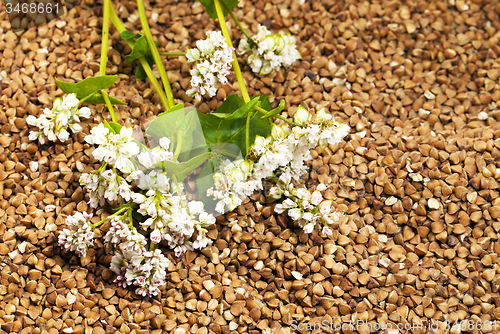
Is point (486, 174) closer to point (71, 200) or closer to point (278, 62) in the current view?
point (278, 62)

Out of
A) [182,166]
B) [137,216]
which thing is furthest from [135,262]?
[182,166]

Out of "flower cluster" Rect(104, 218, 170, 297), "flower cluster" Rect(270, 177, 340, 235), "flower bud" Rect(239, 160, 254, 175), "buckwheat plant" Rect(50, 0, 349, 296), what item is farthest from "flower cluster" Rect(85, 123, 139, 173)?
"flower cluster" Rect(270, 177, 340, 235)

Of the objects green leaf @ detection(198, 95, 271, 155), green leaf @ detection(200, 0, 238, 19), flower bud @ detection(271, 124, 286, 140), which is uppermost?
green leaf @ detection(200, 0, 238, 19)

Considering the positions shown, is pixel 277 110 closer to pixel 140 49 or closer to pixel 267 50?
pixel 267 50

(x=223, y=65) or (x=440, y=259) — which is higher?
(x=223, y=65)

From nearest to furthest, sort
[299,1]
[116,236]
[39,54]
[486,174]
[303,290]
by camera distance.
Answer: [116,236] < [303,290] < [486,174] < [39,54] < [299,1]

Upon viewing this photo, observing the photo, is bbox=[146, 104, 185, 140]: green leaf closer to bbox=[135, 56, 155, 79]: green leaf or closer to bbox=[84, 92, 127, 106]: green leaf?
bbox=[84, 92, 127, 106]: green leaf

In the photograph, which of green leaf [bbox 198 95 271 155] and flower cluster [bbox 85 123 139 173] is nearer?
flower cluster [bbox 85 123 139 173]

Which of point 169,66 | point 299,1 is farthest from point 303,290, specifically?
point 299,1
